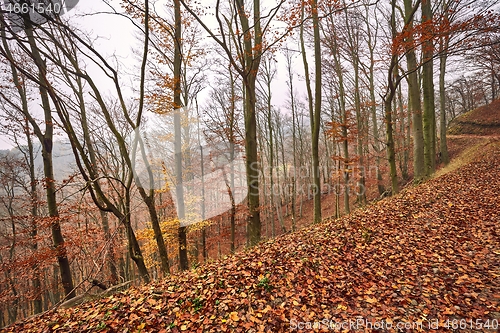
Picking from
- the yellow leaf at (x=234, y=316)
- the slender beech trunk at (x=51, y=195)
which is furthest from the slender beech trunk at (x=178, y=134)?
the yellow leaf at (x=234, y=316)

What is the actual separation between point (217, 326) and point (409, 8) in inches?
537

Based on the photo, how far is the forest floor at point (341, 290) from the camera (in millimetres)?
3121

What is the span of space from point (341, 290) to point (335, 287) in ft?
0.35

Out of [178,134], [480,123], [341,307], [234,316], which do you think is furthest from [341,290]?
[480,123]

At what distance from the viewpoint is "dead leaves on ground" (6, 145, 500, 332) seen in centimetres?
321

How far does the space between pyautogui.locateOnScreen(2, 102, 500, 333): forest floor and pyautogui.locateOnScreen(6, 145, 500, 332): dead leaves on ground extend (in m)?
0.02

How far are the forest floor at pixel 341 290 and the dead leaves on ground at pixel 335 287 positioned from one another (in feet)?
0.05

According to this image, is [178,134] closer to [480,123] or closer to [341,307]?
[341,307]

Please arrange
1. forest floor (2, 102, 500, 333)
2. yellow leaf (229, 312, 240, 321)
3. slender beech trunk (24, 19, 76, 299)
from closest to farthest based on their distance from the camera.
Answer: forest floor (2, 102, 500, 333), yellow leaf (229, 312, 240, 321), slender beech trunk (24, 19, 76, 299)

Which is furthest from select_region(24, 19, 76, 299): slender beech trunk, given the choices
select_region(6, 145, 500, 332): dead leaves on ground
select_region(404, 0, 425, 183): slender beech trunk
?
select_region(404, 0, 425, 183): slender beech trunk

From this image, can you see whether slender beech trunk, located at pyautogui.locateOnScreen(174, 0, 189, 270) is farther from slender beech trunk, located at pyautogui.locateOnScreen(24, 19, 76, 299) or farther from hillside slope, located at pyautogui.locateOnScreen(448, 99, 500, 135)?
hillside slope, located at pyautogui.locateOnScreen(448, 99, 500, 135)

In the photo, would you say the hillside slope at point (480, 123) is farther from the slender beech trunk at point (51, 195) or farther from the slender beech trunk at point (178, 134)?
the slender beech trunk at point (51, 195)

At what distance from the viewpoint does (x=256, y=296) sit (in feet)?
12.3

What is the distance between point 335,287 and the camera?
386cm
